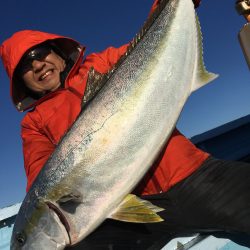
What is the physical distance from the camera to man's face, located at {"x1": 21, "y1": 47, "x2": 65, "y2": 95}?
462 cm

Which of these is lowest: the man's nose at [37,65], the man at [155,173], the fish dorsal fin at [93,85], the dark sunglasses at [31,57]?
the man at [155,173]

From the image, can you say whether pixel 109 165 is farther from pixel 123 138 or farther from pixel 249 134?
pixel 249 134

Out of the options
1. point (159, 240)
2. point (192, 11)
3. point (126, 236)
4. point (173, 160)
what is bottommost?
point (159, 240)

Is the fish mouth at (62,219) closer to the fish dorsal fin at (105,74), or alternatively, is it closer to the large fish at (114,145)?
the large fish at (114,145)

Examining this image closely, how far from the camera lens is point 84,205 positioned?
3131 mm

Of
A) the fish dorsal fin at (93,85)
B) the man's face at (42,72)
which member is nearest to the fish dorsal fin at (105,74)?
the fish dorsal fin at (93,85)

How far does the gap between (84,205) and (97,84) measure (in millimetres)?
1053

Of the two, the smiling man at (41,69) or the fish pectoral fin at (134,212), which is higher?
the smiling man at (41,69)

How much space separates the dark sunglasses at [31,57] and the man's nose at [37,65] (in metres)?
0.05

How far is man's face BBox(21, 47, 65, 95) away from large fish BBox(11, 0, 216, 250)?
53.7 inches

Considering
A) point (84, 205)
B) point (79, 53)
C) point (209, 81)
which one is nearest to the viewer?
point (84, 205)

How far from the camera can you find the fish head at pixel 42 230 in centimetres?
313

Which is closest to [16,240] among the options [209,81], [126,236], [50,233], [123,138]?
[50,233]

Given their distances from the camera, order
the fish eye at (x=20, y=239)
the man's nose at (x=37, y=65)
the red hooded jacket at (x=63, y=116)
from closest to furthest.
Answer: the fish eye at (x=20, y=239), the red hooded jacket at (x=63, y=116), the man's nose at (x=37, y=65)
